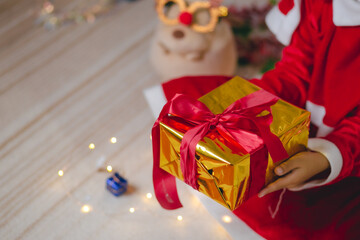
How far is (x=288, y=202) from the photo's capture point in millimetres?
815

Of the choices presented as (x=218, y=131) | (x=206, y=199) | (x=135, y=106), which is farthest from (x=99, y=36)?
(x=218, y=131)

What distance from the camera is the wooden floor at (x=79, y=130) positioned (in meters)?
0.93

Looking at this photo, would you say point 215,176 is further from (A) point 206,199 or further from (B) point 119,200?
(B) point 119,200

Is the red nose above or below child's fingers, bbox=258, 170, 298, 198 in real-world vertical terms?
above

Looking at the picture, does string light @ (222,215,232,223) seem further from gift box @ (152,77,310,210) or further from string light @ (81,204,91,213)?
Result: string light @ (81,204,91,213)

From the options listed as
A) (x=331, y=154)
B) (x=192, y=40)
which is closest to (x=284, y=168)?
(x=331, y=154)

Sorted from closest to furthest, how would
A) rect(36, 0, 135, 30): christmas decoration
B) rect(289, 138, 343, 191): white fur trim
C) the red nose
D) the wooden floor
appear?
1. rect(289, 138, 343, 191): white fur trim
2. the wooden floor
3. the red nose
4. rect(36, 0, 135, 30): christmas decoration

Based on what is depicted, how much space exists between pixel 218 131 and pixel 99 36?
100 centimetres

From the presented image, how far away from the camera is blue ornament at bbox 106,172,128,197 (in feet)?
3.13

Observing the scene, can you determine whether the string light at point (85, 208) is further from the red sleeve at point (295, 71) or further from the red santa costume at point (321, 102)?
the red sleeve at point (295, 71)

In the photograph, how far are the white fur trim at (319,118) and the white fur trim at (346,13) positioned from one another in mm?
193

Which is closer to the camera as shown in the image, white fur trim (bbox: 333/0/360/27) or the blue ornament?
white fur trim (bbox: 333/0/360/27)

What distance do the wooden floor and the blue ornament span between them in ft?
0.07

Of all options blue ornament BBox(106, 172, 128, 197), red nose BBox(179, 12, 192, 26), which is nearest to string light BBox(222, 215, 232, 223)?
blue ornament BBox(106, 172, 128, 197)
